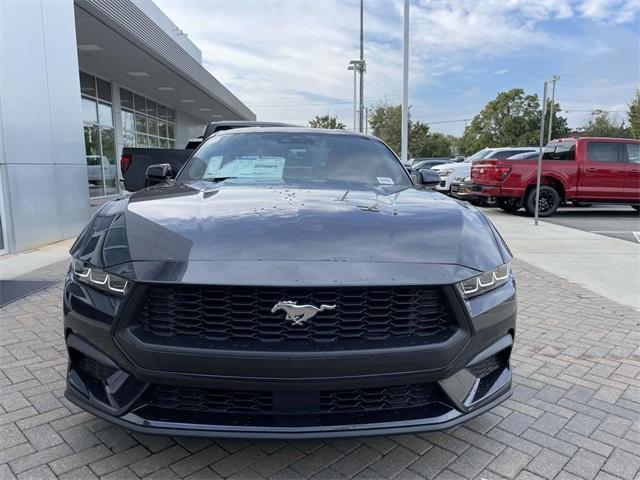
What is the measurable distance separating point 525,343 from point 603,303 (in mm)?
1749

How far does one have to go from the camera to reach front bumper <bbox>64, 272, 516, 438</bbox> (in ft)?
5.73

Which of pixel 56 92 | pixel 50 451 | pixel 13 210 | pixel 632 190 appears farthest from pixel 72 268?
pixel 632 190

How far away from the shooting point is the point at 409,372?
1.81m

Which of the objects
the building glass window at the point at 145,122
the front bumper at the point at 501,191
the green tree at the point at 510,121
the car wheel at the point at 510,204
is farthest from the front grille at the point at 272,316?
the green tree at the point at 510,121

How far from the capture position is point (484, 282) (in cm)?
203

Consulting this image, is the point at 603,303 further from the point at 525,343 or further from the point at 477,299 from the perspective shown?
the point at 477,299

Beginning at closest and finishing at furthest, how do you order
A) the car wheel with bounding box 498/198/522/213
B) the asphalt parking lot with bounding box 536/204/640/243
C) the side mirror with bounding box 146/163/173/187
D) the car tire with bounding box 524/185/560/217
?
the side mirror with bounding box 146/163/173/187 → the asphalt parking lot with bounding box 536/204/640/243 → the car tire with bounding box 524/185/560/217 → the car wheel with bounding box 498/198/522/213

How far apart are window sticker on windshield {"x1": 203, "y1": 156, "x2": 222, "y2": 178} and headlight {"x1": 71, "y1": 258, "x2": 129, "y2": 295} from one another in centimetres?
129

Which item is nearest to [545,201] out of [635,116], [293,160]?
[293,160]

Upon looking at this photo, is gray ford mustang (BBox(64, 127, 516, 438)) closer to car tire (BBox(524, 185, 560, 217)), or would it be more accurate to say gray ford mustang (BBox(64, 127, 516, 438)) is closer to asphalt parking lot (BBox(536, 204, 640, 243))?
asphalt parking lot (BBox(536, 204, 640, 243))

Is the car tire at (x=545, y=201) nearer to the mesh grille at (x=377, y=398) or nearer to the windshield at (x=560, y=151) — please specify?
the windshield at (x=560, y=151)

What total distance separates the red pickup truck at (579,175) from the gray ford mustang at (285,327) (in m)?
10.4

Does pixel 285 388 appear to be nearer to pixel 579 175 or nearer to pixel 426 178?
pixel 426 178

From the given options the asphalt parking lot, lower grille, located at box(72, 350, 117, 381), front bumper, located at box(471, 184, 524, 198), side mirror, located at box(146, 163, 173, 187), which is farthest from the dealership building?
the asphalt parking lot
